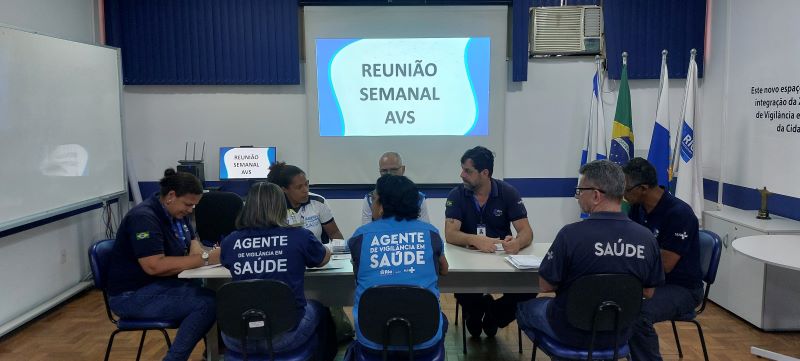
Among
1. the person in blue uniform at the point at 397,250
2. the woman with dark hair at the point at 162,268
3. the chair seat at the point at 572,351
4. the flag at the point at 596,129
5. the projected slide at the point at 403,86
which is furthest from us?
the projected slide at the point at 403,86

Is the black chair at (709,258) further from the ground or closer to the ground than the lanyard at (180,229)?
closer to the ground

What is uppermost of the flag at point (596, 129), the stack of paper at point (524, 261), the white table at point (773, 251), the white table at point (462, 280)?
the flag at point (596, 129)

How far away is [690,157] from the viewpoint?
4.80 metres

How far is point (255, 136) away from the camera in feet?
18.0

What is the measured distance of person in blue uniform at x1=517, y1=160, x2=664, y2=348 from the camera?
2311 millimetres

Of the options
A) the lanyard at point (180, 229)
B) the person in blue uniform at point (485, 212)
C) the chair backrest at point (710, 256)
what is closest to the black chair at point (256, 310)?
the lanyard at point (180, 229)

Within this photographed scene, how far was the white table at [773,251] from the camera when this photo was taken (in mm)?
2736

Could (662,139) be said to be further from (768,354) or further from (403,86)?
(403,86)

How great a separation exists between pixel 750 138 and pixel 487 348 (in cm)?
281

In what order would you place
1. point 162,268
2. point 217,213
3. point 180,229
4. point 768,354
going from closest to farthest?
point 162,268
point 180,229
point 768,354
point 217,213

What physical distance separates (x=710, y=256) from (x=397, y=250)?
1794mm

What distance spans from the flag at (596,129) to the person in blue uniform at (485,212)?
2.07 m

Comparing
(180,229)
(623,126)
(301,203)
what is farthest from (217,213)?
(623,126)

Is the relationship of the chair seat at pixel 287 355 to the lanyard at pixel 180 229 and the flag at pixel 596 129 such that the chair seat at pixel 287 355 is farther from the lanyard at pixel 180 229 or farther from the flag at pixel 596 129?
the flag at pixel 596 129
